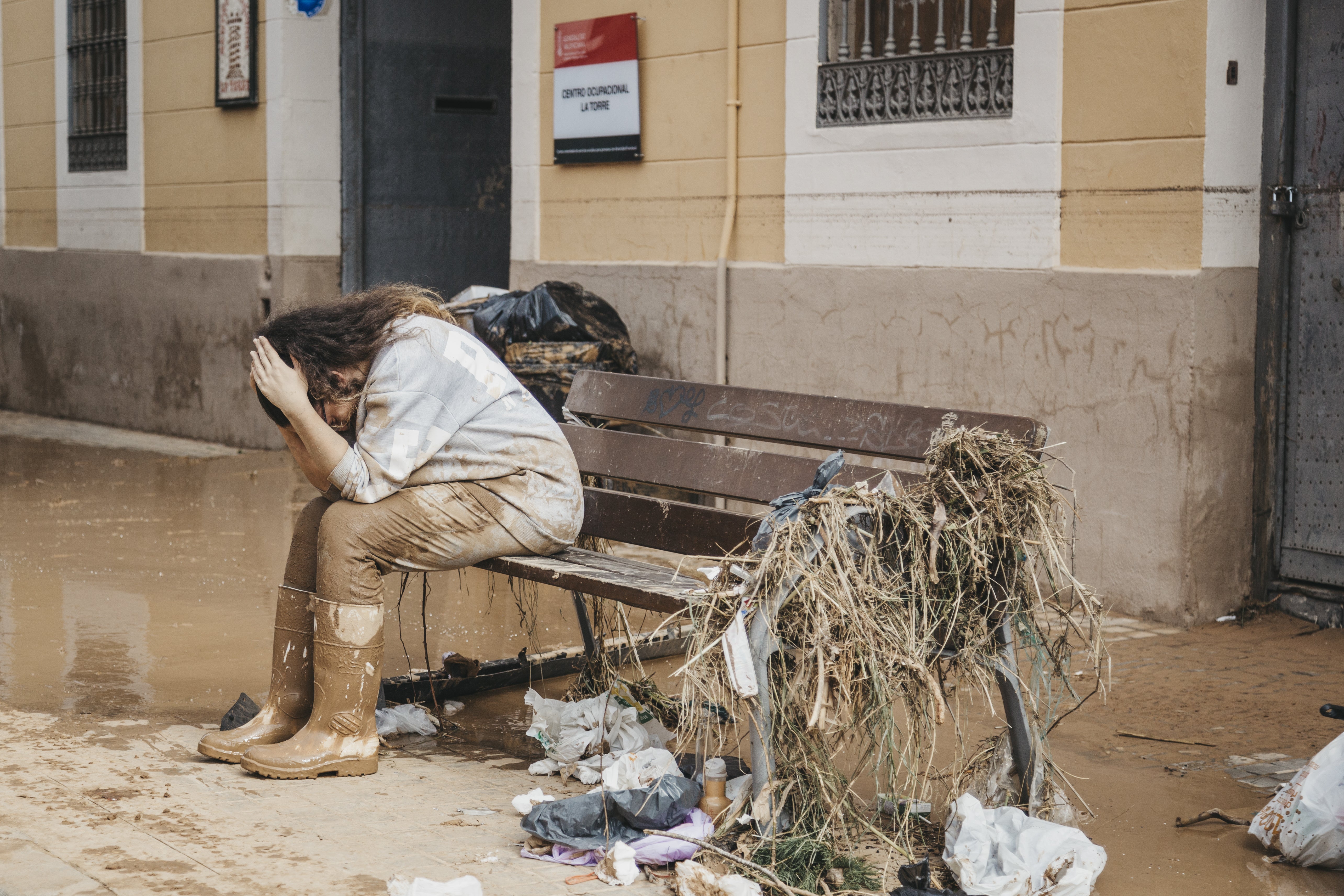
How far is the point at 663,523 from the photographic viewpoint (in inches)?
181

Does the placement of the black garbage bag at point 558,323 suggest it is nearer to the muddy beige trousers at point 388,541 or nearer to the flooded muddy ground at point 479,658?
the flooded muddy ground at point 479,658

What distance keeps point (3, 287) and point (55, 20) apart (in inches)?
104

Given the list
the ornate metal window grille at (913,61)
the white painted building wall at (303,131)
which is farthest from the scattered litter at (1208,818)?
the white painted building wall at (303,131)

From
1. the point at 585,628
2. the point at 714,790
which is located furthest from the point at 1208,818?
the point at 585,628

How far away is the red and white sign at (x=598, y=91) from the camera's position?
824 cm

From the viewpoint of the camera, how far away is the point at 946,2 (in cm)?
686

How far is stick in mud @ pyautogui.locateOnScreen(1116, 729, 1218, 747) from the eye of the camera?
4520 millimetres

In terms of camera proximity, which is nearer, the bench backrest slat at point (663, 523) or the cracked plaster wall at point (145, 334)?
the bench backrest slat at point (663, 523)

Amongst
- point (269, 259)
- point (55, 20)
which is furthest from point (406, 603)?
point (55, 20)

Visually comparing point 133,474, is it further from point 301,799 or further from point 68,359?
point 301,799

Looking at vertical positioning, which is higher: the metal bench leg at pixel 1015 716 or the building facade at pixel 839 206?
the building facade at pixel 839 206

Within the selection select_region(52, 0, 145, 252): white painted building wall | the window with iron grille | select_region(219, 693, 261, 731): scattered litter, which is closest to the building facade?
select_region(52, 0, 145, 252): white painted building wall

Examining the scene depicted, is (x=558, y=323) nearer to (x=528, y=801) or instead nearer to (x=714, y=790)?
(x=528, y=801)

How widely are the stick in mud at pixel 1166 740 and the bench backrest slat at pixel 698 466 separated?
1244mm
